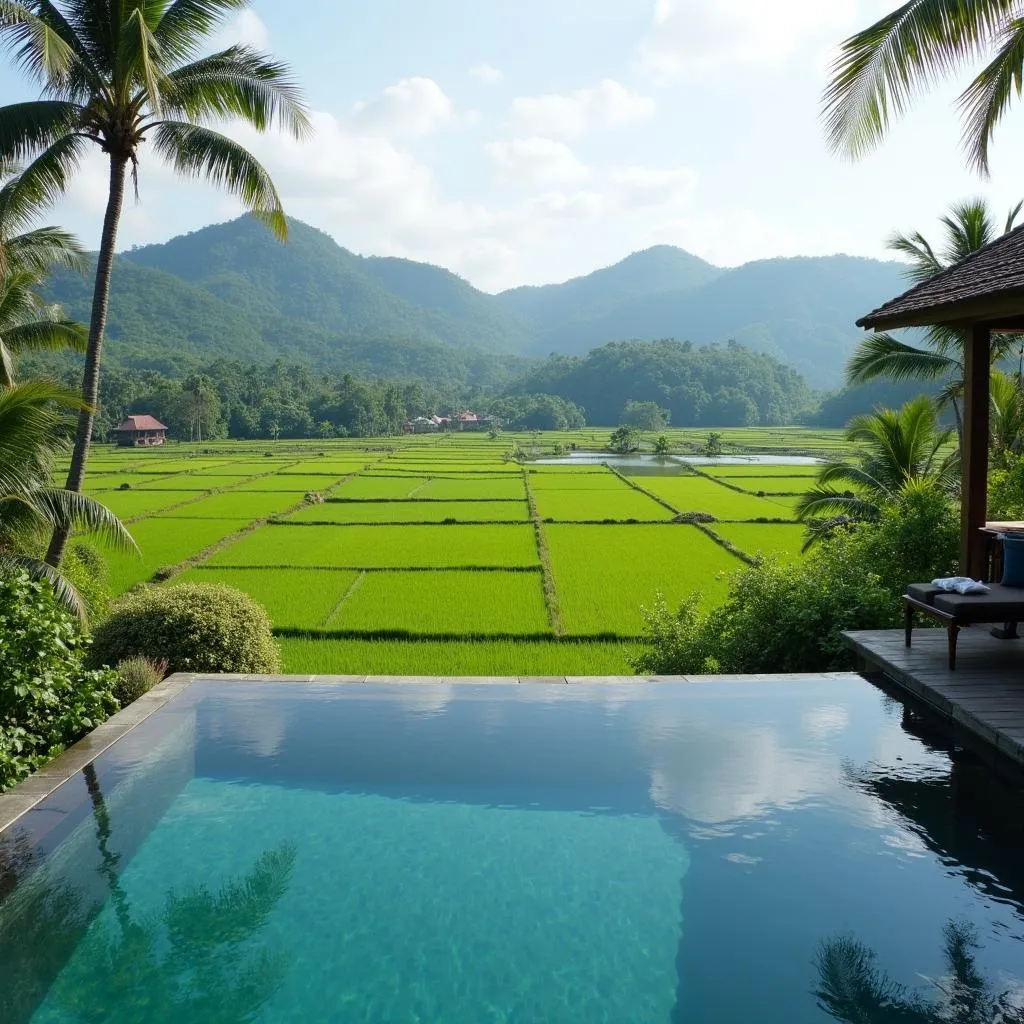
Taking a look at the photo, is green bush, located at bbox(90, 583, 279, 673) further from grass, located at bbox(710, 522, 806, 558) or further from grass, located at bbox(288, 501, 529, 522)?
grass, located at bbox(288, 501, 529, 522)

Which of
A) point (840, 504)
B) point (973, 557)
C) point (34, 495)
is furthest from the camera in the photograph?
point (840, 504)

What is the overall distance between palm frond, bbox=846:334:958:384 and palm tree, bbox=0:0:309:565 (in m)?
9.10

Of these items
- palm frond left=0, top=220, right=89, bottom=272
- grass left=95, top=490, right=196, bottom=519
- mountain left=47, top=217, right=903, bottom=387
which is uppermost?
mountain left=47, top=217, right=903, bottom=387

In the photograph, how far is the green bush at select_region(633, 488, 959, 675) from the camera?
7922mm

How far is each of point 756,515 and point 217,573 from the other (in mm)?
14255

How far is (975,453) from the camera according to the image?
7.14 metres

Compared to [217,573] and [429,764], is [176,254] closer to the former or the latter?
[217,573]

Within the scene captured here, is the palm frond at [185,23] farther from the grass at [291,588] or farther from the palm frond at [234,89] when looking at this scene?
the grass at [291,588]

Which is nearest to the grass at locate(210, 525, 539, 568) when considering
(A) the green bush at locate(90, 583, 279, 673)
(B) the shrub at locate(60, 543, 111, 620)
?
(B) the shrub at locate(60, 543, 111, 620)

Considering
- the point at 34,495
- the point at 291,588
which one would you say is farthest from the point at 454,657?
the point at 291,588

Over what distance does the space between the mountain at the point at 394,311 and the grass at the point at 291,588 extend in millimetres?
68764

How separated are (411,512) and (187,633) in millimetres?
17875

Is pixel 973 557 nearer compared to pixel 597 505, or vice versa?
pixel 973 557

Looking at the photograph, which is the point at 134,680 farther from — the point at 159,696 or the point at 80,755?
the point at 80,755
